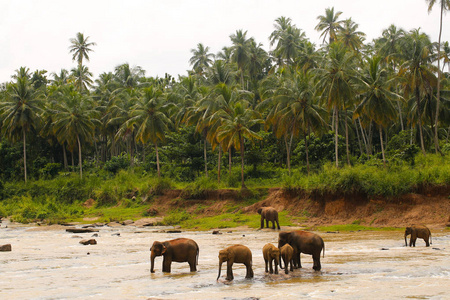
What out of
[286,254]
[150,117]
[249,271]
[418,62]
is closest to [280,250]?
[286,254]

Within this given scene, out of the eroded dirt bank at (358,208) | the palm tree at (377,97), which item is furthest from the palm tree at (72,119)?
the palm tree at (377,97)

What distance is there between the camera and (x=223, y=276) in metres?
11.8

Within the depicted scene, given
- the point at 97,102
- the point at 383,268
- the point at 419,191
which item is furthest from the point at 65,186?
the point at 383,268

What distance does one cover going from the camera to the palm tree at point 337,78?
118ft

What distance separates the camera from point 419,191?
29.2m

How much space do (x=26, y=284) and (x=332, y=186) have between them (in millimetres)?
23356

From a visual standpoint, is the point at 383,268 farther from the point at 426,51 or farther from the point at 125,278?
the point at 426,51

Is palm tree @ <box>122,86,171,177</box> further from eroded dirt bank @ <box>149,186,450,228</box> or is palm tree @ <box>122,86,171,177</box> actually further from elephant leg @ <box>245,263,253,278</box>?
elephant leg @ <box>245,263,253,278</box>

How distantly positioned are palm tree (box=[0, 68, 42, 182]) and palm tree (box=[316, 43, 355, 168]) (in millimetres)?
33829

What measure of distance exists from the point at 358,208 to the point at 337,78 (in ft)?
35.9

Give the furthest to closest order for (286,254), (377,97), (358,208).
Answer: (377,97), (358,208), (286,254)

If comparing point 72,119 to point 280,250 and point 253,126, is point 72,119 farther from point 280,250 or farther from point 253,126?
point 280,250

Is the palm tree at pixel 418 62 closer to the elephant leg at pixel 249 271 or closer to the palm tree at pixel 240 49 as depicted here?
the palm tree at pixel 240 49

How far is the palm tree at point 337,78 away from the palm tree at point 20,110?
33829mm
